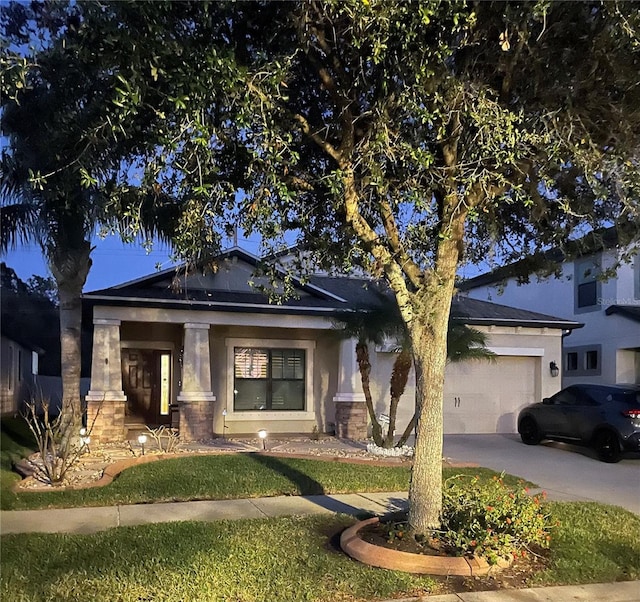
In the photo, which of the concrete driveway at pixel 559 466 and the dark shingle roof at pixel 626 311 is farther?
the dark shingle roof at pixel 626 311

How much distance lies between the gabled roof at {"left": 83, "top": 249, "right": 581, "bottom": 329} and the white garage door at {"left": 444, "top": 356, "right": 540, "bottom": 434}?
134cm

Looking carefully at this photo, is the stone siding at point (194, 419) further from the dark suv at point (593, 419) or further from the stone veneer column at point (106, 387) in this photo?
the dark suv at point (593, 419)

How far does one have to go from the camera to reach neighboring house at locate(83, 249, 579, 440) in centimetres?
1434

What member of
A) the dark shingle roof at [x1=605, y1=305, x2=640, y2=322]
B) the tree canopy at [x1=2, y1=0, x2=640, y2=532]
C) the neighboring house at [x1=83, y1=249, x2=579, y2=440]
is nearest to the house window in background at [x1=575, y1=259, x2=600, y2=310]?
the dark shingle roof at [x1=605, y1=305, x2=640, y2=322]

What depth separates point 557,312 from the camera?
22.0 metres

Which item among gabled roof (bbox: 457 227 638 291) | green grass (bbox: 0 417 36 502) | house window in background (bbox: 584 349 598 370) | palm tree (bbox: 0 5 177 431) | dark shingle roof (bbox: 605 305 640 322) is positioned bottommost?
green grass (bbox: 0 417 36 502)

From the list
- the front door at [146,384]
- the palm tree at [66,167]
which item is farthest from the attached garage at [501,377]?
the palm tree at [66,167]

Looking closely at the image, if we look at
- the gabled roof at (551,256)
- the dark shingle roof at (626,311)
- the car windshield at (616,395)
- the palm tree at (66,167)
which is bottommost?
the car windshield at (616,395)

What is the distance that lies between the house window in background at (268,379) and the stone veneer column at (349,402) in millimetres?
1404

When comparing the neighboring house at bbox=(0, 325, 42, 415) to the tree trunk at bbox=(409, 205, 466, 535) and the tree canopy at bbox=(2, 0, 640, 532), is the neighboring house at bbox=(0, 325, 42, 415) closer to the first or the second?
the tree canopy at bbox=(2, 0, 640, 532)

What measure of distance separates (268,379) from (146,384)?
3.34 metres

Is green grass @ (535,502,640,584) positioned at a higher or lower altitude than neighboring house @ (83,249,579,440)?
lower

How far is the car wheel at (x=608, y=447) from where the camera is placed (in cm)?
1262

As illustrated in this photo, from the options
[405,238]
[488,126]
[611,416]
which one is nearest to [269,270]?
[405,238]
